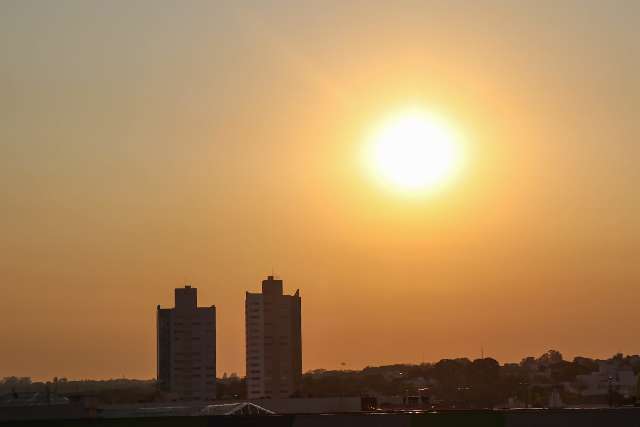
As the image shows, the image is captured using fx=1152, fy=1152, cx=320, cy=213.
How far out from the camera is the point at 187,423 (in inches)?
1911

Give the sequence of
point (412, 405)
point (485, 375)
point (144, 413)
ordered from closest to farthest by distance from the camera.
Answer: point (144, 413)
point (412, 405)
point (485, 375)

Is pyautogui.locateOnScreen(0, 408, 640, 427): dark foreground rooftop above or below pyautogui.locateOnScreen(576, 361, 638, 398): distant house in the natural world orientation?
below

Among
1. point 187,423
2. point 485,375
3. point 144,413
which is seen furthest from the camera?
point 485,375

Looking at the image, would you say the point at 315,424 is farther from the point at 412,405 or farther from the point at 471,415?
the point at 412,405

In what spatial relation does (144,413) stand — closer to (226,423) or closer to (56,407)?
(56,407)

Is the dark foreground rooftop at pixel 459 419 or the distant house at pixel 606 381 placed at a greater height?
the distant house at pixel 606 381

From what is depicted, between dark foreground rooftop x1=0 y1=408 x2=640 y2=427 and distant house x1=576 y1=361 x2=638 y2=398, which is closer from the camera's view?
dark foreground rooftop x1=0 y1=408 x2=640 y2=427

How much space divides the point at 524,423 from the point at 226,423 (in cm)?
1304

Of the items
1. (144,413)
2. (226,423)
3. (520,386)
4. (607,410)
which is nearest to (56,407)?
(144,413)

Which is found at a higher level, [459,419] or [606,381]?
[606,381]

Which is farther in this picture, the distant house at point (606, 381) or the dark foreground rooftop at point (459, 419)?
the distant house at point (606, 381)

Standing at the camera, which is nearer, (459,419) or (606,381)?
(459,419)

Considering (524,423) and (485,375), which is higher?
(485,375)

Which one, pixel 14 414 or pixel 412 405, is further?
pixel 412 405
